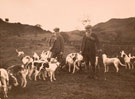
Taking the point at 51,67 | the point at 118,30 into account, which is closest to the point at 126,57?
the point at 118,30

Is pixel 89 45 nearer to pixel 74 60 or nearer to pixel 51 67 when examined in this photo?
pixel 74 60

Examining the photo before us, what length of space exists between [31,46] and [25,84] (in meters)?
0.94

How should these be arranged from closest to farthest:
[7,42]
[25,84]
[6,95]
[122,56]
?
[6,95]
[25,84]
[7,42]
[122,56]

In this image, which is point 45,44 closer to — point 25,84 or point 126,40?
point 25,84

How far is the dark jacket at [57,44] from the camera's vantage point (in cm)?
490

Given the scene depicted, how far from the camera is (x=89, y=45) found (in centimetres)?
456

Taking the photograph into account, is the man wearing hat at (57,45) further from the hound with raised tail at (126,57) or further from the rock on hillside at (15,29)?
the hound with raised tail at (126,57)

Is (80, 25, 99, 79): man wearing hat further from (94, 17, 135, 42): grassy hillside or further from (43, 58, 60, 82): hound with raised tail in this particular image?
(43, 58, 60, 82): hound with raised tail

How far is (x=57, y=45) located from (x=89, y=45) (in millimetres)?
716

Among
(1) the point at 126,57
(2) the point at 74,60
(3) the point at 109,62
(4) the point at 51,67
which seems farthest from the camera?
(2) the point at 74,60

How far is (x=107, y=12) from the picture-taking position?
498 cm

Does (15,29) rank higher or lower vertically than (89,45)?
higher

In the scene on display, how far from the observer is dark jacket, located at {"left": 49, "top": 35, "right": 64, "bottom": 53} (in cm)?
490

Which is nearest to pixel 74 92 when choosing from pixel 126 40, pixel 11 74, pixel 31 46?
pixel 11 74
